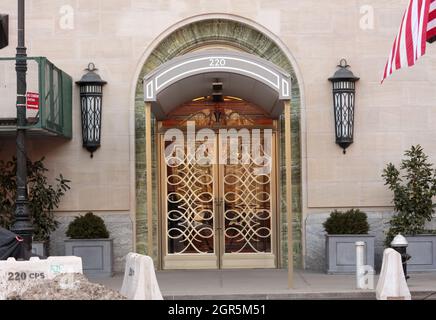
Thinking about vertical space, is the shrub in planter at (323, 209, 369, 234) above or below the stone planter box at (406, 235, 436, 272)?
above

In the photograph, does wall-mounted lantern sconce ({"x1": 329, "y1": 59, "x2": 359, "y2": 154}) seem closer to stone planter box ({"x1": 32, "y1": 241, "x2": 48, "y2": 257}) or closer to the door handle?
the door handle

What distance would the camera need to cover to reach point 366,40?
728 inches

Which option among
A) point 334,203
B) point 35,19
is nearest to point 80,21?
point 35,19

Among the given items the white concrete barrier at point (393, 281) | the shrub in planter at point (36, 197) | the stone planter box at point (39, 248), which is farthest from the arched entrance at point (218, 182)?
the white concrete barrier at point (393, 281)

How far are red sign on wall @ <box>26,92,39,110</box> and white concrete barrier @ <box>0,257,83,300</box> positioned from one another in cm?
576

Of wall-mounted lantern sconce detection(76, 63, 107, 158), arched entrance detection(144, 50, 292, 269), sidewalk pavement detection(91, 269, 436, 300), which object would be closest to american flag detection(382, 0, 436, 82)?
sidewalk pavement detection(91, 269, 436, 300)

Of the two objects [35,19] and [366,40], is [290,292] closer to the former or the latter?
[366,40]

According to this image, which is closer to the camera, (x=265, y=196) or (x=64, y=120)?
(x=64, y=120)

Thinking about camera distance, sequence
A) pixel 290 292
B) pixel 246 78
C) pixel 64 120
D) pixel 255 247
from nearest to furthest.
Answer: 1. pixel 290 292
2. pixel 246 78
3. pixel 64 120
4. pixel 255 247

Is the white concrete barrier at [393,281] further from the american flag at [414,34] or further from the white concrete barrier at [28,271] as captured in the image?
the white concrete barrier at [28,271]

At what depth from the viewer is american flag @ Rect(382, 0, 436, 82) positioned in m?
11.6

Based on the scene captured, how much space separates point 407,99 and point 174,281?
6.30m

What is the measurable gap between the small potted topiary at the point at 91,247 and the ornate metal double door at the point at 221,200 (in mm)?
1950

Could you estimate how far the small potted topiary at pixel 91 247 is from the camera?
17172 millimetres
